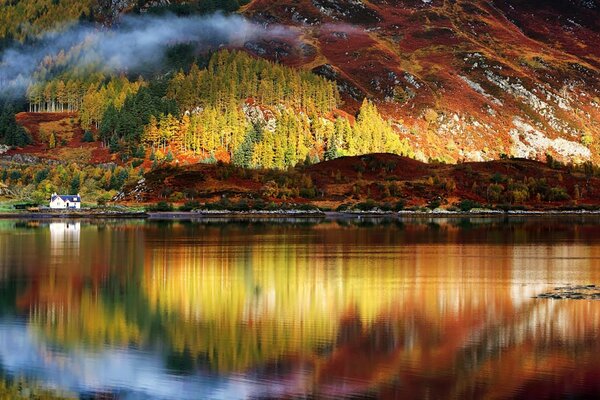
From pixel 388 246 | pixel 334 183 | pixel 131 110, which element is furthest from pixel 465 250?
pixel 131 110

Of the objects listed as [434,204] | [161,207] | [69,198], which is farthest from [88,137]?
[434,204]

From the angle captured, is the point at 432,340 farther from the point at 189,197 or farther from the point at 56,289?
the point at 189,197

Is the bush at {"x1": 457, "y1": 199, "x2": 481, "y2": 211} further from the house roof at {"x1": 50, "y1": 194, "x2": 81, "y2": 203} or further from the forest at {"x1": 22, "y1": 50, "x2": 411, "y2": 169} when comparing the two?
the house roof at {"x1": 50, "y1": 194, "x2": 81, "y2": 203}

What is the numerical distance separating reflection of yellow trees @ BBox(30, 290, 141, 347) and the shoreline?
80.6m

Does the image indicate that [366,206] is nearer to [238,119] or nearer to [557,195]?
[557,195]

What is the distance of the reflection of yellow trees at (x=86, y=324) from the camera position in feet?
105

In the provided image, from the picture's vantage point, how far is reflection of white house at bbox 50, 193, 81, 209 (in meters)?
129

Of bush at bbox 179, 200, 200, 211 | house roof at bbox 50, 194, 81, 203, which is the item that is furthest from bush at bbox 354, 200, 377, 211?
house roof at bbox 50, 194, 81, 203

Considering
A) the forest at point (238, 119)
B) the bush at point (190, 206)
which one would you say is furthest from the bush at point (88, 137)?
the bush at point (190, 206)

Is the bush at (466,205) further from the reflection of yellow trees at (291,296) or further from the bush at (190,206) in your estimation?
the reflection of yellow trees at (291,296)

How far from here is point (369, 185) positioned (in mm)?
137750

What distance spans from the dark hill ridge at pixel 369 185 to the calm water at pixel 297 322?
6664 centimetres

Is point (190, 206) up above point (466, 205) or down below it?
below

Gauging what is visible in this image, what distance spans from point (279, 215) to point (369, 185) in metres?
16.2
